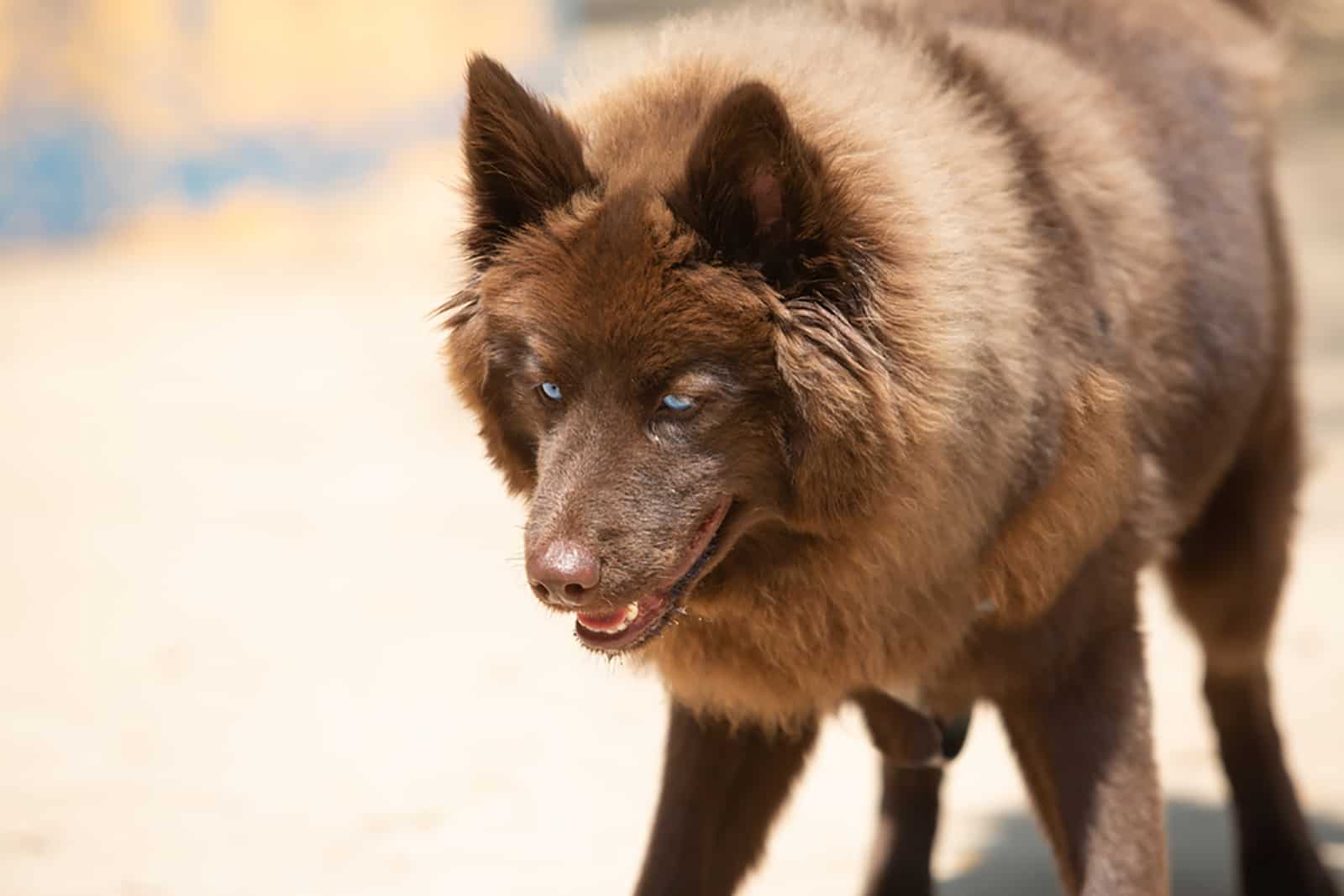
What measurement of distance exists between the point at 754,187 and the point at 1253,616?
2199 millimetres

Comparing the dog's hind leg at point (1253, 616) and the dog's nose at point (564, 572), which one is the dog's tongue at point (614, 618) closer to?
the dog's nose at point (564, 572)

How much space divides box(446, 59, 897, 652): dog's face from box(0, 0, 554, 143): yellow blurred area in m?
8.26

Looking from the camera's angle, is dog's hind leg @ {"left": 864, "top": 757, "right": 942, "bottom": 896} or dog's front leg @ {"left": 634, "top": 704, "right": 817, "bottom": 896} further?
dog's hind leg @ {"left": 864, "top": 757, "right": 942, "bottom": 896}

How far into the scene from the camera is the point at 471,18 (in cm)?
1212

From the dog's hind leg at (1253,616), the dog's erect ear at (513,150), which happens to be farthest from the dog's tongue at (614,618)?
the dog's hind leg at (1253,616)

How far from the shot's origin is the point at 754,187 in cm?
274

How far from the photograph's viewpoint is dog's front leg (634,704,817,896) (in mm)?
3482

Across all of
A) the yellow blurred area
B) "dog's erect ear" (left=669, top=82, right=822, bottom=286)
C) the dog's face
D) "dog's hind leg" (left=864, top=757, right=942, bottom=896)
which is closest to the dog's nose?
the dog's face

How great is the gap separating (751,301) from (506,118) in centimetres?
53

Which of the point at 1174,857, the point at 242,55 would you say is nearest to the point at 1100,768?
the point at 1174,857

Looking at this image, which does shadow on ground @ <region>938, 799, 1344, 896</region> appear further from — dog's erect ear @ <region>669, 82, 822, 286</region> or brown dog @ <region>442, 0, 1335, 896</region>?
dog's erect ear @ <region>669, 82, 822, 286</region>

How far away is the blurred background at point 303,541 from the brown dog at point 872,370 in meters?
1.24

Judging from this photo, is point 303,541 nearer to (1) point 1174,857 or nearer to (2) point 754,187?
(1) point 1174,857

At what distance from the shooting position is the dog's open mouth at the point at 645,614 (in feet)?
9.18
